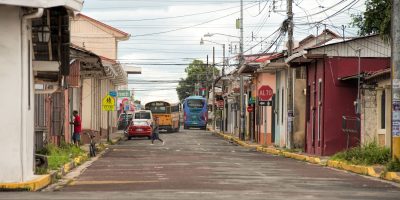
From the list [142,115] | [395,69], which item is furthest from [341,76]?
[142,115]

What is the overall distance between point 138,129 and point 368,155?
35248 millimetres

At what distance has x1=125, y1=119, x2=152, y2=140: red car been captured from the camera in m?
60.2

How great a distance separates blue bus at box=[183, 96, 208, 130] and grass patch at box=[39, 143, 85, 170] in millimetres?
59823

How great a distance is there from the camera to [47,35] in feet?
62.7

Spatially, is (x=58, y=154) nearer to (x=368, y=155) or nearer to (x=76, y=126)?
(x=76, y=126)

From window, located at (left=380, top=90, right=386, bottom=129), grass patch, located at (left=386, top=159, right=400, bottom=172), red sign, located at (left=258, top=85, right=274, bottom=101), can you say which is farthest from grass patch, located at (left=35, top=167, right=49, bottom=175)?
red sign, located at (left=258, top=85, right=274, bottom=101)

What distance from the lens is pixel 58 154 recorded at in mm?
27531

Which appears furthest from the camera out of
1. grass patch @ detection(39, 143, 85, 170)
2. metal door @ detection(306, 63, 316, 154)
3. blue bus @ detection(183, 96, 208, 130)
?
blue bus @ detection(183, 96, 208, 130)

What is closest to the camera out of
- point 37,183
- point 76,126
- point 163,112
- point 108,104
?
point 37,183

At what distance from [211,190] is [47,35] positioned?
5.60 meters

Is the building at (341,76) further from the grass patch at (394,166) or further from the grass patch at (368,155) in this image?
the grass patch at (394,166)

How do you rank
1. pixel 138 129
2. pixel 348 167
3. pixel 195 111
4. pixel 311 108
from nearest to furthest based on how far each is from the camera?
pixel 348 167 → pixel 311 108 → pixel 138 129 → pixel 195 111

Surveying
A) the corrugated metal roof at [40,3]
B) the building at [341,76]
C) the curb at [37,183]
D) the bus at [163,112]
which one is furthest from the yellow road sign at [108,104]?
the bus at [163,112]

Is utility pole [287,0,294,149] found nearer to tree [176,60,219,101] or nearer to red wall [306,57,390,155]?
red wall [306,57,390,155]
